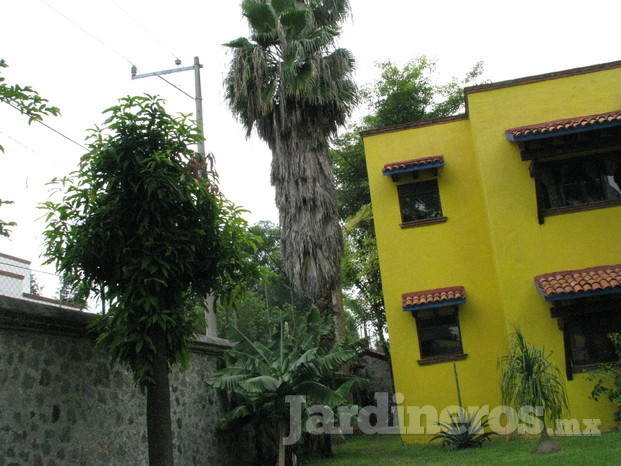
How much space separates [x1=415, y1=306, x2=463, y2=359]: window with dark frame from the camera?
1641cm

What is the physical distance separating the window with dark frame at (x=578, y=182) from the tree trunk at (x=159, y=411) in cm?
1082

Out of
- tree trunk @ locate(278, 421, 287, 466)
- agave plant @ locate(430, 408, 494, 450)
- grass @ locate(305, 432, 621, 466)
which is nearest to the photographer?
grass @ locate(305, 432, 621, 466)

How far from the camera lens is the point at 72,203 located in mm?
7816

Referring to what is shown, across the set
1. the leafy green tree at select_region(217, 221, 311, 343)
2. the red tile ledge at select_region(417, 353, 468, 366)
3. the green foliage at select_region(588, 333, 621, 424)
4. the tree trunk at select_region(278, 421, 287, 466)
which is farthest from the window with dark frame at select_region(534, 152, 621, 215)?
the leafy green tree at select_region(217, 221, 311, 343)

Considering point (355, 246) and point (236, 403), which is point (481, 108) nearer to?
point (236, 403)

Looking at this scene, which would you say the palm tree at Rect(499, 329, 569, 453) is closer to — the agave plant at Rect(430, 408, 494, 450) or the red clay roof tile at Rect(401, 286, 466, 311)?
the agave plant at Rect(430, 408, 494, 450)

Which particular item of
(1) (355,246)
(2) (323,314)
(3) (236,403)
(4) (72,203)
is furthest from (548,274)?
(1) (355,246)

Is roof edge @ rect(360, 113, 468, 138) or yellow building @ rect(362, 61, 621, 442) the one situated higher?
roof edge @ rect(360, 113, 468, 138)

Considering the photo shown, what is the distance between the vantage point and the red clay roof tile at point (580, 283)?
13875 millimetres

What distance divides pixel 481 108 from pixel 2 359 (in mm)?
13310

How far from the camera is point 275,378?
1210 cm

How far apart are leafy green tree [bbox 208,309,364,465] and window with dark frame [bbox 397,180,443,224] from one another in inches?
190

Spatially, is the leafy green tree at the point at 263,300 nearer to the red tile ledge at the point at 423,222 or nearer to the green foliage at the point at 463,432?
the red tile ledge at the point at 423,222

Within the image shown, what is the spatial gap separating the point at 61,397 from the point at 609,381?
11.8m
